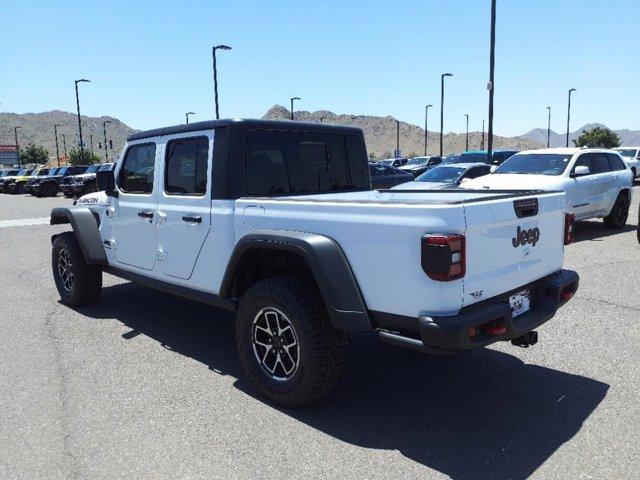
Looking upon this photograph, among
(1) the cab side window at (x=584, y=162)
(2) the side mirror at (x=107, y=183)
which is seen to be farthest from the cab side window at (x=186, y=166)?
(1) the cab side window at (x=584, y=162)

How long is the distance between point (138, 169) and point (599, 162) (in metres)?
9.83

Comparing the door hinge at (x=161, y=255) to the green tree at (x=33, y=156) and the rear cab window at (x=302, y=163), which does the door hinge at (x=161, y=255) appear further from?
the green tree at (x=33, y=156)

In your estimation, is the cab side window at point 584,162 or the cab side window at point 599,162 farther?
the cab side window at point 599,162

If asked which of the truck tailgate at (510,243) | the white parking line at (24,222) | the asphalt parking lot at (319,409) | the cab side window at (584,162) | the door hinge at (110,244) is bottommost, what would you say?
the white parking line at (24,222)

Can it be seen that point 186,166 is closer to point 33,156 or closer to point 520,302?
point 520,302

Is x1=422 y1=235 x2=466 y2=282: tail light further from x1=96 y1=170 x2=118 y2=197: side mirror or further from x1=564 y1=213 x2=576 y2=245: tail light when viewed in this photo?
x1=96 y1=170 x2=118 y2=197: side mirror

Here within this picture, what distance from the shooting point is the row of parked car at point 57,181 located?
25277 mm

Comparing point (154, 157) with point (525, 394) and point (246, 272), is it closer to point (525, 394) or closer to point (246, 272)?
point (246, 272)

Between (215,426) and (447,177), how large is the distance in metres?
11.4

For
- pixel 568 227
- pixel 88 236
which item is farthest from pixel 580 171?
pixel 88 236

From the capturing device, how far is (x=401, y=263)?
3037 millimetres

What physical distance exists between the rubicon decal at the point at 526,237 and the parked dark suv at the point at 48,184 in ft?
98.7

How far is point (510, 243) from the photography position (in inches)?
132

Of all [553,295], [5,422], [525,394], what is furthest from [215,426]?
[553,295]
